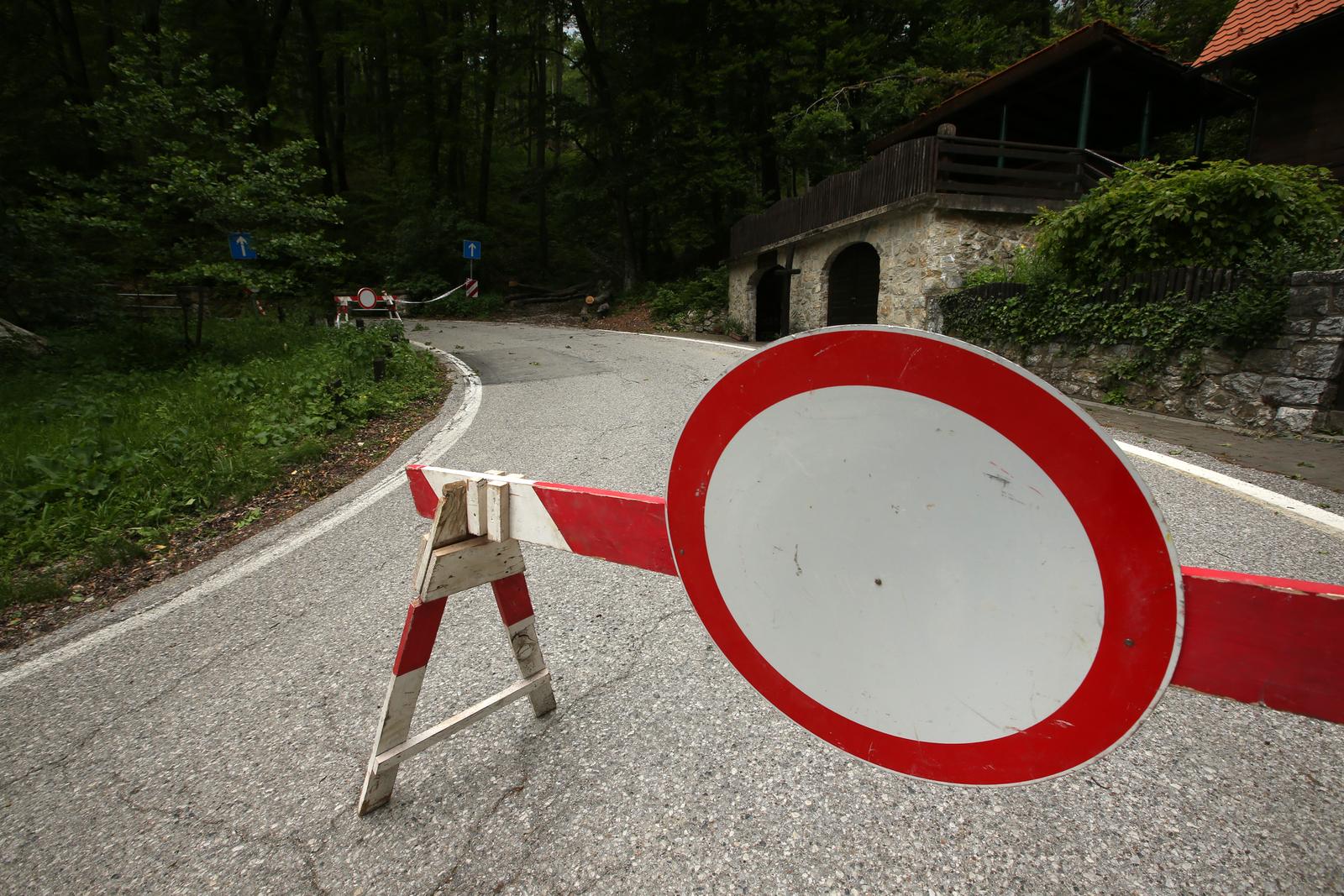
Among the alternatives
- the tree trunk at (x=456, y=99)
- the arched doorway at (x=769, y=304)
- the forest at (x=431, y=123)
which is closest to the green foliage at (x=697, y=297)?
the arched doorway at (x=769, y=304)

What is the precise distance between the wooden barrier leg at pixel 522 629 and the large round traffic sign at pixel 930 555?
3.47 feet

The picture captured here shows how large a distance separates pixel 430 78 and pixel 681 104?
1640 centimetres

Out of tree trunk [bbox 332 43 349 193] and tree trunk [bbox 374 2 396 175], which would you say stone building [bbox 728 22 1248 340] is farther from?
tree trunk [bbox 374 2 396 175]

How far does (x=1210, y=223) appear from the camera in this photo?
6.66m

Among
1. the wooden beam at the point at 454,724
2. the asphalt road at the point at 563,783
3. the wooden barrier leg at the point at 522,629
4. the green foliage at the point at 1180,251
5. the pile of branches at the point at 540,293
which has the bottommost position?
the asphalt road at the point at 563,783

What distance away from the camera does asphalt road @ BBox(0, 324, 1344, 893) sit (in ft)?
5.11

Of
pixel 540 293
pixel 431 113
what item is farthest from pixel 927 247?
pixel 431 113

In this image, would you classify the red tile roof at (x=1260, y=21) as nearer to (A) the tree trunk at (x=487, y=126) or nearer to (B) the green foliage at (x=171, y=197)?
(B) the green foliage at (x=171, y=197)

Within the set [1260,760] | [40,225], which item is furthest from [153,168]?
[1260,760]

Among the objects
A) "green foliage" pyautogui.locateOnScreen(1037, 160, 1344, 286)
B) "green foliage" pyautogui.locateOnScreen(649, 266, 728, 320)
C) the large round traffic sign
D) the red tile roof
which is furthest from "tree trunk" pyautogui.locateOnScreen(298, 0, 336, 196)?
the large round traffic sign

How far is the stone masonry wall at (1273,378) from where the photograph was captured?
528 centimetres

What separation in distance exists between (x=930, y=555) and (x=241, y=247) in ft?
37.0

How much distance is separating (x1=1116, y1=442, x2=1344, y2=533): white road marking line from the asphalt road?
663 mm

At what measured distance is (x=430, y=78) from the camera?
3147 centimetres
